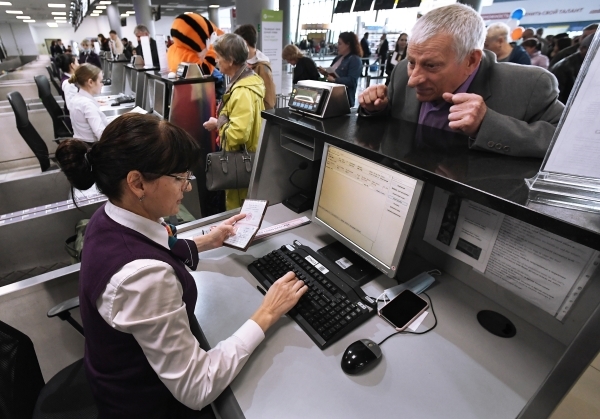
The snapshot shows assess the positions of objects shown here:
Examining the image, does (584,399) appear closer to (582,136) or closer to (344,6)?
(582,136)

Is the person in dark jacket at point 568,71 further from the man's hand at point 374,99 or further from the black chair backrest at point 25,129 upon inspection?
the black chair backrest at point 25,129

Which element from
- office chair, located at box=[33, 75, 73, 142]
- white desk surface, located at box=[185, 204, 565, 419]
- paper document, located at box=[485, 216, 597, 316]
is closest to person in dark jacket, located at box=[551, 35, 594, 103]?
paper document, located at box=[485, 216, 597, 316]

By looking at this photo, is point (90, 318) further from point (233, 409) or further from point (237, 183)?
point (237, 183)

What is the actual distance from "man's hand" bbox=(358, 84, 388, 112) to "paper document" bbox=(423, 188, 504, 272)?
429mm

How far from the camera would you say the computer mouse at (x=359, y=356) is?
0.73 m

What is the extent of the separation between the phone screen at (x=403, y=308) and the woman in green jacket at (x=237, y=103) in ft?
Result: 4.92

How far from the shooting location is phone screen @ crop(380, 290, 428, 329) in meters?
0.87

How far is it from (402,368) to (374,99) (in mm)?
915

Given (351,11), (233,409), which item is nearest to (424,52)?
(233,409)

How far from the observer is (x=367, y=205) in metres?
0.97

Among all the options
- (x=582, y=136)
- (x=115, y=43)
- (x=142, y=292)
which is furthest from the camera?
(x=115, y=43)

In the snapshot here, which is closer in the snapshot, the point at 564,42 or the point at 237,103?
the point at 237,103

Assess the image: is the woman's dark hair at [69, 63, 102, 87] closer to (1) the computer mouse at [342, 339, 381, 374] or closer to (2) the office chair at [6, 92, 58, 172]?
(2) the office chair at [6, 92, 58, 172]

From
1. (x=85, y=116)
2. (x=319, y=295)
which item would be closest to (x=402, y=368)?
(x=319, y=295)
